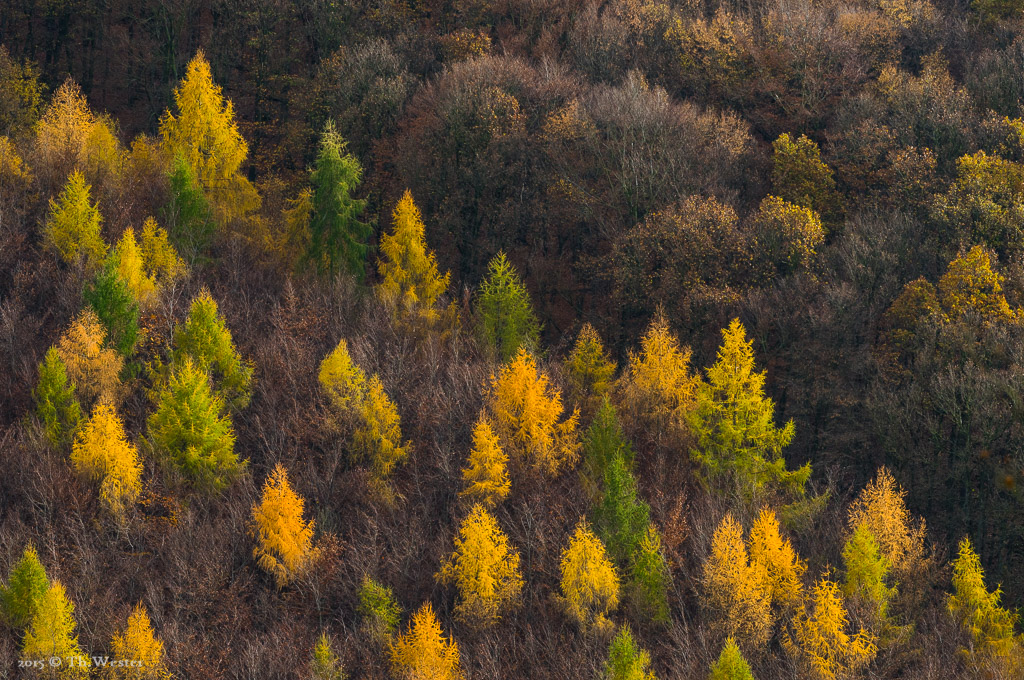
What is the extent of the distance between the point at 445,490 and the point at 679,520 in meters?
11.1

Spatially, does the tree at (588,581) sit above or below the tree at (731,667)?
below

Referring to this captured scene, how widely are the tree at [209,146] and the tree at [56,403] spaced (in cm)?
2185

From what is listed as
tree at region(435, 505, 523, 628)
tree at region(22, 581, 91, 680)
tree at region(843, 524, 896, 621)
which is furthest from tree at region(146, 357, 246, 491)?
tree at region(843, 524, 896, 621)

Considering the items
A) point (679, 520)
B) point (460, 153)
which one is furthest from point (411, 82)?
point (679, 520)

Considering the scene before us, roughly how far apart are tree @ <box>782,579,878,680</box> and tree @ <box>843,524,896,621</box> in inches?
49.1

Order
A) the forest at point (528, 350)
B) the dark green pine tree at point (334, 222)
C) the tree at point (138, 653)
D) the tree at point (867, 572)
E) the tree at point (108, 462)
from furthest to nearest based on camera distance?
the dark green pine tree at point (334, 222) < the tree at point (108, 462) < the forest at point (528, 350) < the tree at point (867, 572) < the tree at point (138, 653)

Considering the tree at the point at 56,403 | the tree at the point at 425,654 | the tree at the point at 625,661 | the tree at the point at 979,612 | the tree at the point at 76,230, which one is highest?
the tree at the point at 76,230

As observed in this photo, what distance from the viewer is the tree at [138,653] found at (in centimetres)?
5000

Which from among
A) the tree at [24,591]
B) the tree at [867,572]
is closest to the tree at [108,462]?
the tree at [24,591]

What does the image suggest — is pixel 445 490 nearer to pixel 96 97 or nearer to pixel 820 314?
pixel 820 314

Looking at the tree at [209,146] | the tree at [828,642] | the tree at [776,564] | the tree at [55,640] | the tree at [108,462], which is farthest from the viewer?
the tree at [209,146]

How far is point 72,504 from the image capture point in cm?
5778

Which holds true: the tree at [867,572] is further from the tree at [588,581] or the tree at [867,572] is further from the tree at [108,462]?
the tree at [108,462]

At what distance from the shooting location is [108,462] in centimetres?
5781
